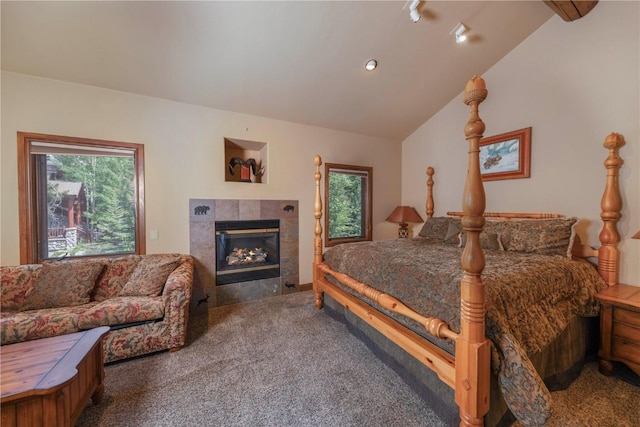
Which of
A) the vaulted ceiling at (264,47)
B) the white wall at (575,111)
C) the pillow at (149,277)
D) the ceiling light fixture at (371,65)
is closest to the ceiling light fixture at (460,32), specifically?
the vaulted ceiling at (264,47)

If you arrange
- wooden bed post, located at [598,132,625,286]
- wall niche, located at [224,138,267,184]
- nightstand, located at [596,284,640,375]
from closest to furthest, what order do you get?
nightstand, located at [596,284,640,375]
wooden bed post, located at [598,132,625,286]
wall niche, located at [224,138,267,184]

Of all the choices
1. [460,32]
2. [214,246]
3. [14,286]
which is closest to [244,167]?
[214,246]

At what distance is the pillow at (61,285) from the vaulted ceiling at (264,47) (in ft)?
6.32

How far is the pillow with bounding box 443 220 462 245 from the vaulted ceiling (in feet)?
6.30

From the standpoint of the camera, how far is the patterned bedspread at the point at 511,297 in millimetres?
1188

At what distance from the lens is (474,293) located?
1.22m

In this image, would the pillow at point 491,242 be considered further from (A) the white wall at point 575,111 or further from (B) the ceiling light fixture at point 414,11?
(B) the ceiling light fixture at point 414,11

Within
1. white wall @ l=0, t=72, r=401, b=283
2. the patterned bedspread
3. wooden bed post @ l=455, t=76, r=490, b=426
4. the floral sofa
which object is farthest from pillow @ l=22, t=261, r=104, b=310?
wooden bed post @ l=455, t=76, r=490, b=426

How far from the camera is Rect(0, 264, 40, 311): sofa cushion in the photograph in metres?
2.12

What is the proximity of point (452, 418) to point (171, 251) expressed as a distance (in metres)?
3.15

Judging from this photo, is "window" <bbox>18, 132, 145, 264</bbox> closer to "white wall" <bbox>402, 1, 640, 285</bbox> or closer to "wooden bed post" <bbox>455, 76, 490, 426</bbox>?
"wooden bed post" <bbox>455, 76, 490, 426</bbox>

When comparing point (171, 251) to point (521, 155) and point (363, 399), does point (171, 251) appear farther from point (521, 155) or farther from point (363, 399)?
point (521, 155)

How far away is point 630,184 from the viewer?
2164 mm

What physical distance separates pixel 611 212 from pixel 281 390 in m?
3.18
